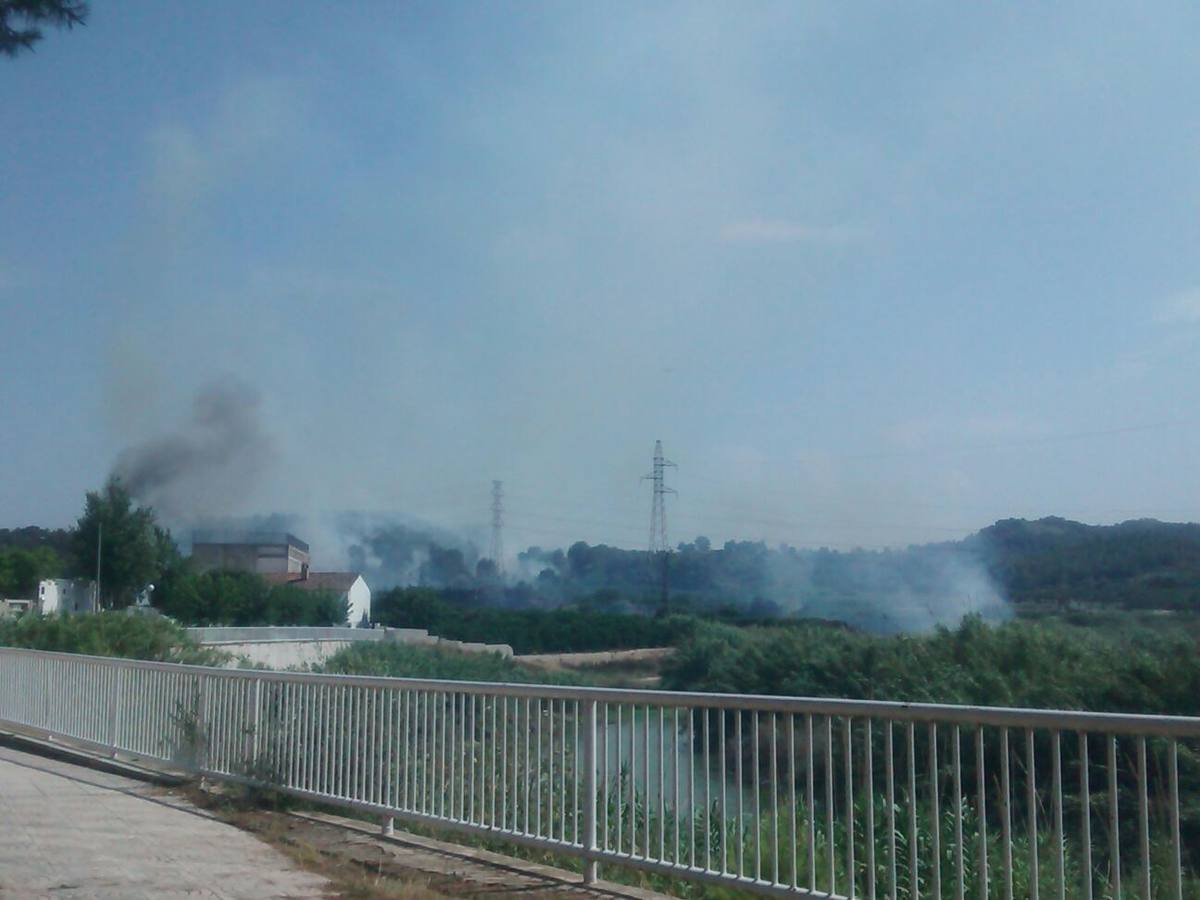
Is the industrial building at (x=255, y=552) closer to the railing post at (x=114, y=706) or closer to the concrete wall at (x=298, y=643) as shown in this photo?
the concrete wall at (x=298, y=643)

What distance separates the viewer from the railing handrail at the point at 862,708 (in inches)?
213

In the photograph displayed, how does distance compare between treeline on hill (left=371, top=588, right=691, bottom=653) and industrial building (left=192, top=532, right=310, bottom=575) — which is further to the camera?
industrial building (left=192, top=532, right=310, bottom=575)

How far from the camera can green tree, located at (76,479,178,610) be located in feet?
229

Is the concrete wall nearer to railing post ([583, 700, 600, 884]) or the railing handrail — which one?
the railing handrail

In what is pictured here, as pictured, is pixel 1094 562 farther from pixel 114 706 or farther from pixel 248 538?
pixel 248 538

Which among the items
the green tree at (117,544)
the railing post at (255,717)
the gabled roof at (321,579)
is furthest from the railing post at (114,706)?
the gabled roof at (321,579)

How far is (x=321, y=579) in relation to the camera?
313 feet

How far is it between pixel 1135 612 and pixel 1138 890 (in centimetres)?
2225

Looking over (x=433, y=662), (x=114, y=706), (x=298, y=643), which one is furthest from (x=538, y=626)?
(x=114, y=706)

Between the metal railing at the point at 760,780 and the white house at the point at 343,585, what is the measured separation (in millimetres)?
66134

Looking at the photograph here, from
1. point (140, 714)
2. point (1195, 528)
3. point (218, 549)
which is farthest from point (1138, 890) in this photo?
point (218, 549)

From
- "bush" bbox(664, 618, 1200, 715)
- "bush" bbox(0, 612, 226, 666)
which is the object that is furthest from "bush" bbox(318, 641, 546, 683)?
"bush" bbox(664, 618, 1200, 715)

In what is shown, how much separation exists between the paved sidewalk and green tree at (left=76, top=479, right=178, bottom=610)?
60.8 metres

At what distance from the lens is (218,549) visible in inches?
4178
